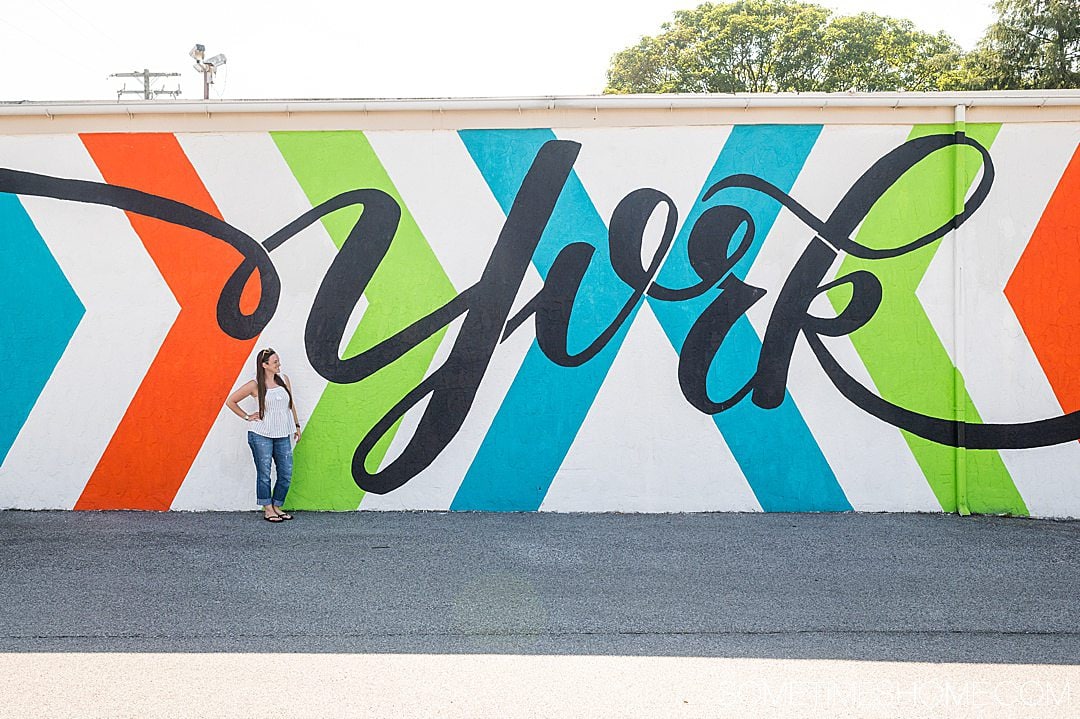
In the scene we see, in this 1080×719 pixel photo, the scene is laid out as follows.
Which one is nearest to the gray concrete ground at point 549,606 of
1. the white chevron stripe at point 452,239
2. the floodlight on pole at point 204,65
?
the white chevron stripe at point 452,239

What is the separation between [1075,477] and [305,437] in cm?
700

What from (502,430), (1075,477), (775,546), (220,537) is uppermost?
(1075,477)

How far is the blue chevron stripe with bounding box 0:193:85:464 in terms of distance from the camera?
8.91 metres

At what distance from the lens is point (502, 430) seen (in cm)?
891

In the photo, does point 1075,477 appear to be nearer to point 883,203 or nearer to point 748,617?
point 883,203

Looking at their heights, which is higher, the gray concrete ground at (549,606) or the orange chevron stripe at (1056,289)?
the orange chevron stripe at (1056,289)

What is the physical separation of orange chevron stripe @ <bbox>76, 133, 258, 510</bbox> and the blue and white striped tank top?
66 cm

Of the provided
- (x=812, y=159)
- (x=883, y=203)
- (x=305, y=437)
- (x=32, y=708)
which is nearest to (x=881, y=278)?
(x=883, y=203)

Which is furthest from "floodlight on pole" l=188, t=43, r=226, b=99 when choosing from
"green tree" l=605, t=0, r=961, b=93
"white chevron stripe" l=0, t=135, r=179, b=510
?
"green tree" l=605, t=0, r=961, b=93

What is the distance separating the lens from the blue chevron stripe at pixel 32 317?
8906 millimetres

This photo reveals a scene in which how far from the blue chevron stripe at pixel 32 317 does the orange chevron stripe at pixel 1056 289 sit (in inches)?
338

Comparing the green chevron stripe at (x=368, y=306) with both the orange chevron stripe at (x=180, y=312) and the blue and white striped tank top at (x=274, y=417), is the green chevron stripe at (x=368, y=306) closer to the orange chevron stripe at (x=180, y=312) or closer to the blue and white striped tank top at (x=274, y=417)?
the blue and white striped tank top at (x=274, y=417)

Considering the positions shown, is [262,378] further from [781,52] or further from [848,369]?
[781,52]

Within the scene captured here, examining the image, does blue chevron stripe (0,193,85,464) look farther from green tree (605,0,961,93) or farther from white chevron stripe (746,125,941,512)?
green tree (605,0,961,93)
